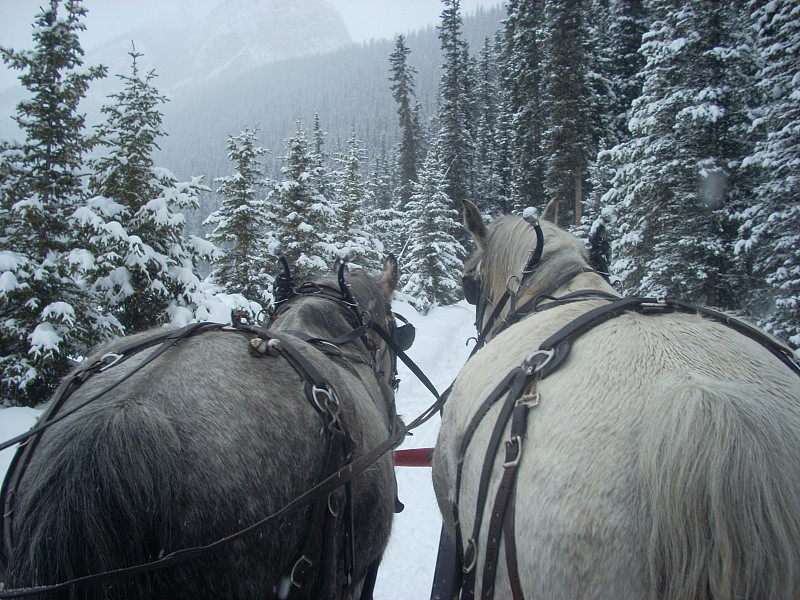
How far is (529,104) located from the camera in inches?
1008

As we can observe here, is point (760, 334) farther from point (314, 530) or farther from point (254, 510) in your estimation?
point (254, 510)

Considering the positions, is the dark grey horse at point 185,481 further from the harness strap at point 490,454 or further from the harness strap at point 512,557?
the harness strap at point 512,557

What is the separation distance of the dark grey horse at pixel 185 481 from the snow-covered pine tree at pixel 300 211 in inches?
635

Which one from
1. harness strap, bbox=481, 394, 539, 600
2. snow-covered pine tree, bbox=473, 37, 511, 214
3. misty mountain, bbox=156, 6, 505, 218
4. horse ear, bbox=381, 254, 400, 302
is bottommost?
harness strap, bbox=481, 394, 539, 600

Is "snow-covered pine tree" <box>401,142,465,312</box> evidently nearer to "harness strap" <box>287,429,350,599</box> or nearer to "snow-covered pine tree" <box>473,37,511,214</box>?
"snow-covered pine tree" <box>473,37,511,214</box>

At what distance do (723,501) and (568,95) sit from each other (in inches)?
918

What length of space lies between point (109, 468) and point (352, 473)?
863mm

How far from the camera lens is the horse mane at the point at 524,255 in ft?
8.83

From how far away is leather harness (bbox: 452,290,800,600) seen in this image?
1412mm

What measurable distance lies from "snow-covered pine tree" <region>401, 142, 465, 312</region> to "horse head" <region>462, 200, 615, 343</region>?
18655 millimetres

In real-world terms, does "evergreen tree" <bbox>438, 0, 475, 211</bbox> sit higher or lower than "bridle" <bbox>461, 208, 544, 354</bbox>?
higher

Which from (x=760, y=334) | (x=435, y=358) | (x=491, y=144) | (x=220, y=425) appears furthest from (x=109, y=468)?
(x=491, y=144)

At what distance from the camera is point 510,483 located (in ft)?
4.64

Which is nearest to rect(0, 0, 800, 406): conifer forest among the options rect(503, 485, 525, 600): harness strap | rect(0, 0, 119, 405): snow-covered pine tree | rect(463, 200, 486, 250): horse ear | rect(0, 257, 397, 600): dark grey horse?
rect(0, 0, 119, 405): snow-covered pine tree
